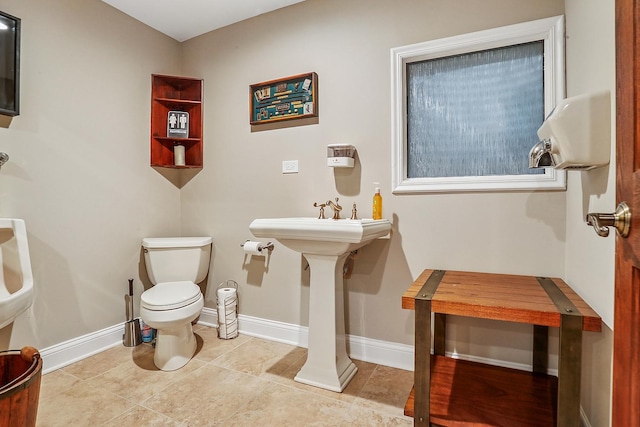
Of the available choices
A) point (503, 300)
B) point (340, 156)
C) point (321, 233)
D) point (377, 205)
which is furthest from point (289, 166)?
point (503, 300)

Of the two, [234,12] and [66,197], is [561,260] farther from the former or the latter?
[66,197]

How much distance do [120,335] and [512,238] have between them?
8.82 feet

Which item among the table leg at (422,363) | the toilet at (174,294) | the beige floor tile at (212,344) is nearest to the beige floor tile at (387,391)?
the table leg at (422,363)

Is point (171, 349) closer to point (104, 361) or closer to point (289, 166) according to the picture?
point (104, 361)

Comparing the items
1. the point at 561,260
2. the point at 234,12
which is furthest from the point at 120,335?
the point at 561,260

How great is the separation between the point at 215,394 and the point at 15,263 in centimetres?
133

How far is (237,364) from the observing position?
2.16 meters

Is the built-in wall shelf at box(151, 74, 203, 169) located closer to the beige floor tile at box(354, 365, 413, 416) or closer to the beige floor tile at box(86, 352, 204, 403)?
the beige floor tile at box(86, 352, 204, 403)

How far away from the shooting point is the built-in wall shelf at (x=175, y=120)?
107 inches

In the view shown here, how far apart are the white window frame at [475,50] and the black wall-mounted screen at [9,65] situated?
213 centimetres

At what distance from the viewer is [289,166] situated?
245cm

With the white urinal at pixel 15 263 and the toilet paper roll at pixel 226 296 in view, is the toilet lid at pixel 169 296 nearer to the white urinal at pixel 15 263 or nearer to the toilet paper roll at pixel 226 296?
the toilet paper roll at pixel 226 296

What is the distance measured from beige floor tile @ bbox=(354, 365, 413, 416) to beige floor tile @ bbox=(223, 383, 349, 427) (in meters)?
0.14

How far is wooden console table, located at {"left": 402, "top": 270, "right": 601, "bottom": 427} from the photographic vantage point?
1.15m
